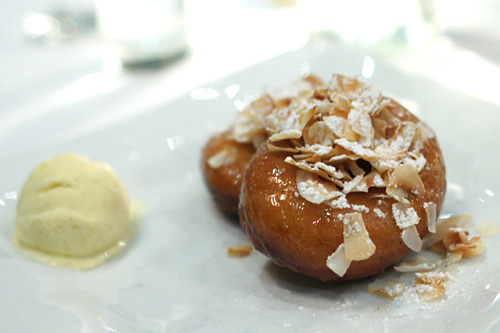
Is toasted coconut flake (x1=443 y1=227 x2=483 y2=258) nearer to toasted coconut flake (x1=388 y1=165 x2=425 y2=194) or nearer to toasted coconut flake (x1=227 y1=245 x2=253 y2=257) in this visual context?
toasted coconut flake (x1=388 y1=165 x2=425 y2=194)

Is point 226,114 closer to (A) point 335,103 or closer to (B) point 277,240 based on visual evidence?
(A) point 335,103

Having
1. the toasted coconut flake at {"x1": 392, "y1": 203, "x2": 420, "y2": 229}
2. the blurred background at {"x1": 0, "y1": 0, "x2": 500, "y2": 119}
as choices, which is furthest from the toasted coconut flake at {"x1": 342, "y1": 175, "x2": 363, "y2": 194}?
the blurred background at {"x1": 0, "y1": 0, "x2": 500, "y2": 119}

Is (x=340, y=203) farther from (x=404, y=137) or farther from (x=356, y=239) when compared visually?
(x=404, y=137)

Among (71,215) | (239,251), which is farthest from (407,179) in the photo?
(71,215)

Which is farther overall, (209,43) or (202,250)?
(209,43)

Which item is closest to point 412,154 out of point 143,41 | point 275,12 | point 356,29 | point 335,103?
point 335,103
